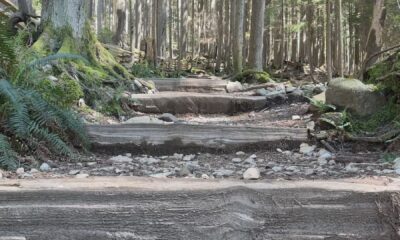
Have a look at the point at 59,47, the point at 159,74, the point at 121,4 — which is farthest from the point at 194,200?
the point at 121,4

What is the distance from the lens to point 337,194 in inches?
75.9

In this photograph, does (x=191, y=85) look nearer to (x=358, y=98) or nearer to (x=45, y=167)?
(x=358, y=98)

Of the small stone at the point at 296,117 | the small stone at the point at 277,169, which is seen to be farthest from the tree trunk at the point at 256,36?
the small stone at the point at 277,169

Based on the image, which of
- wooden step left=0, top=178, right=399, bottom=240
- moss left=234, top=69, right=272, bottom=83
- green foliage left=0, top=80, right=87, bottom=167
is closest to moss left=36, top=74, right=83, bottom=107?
green foliage left=0, top=80, right=87, bottom=167

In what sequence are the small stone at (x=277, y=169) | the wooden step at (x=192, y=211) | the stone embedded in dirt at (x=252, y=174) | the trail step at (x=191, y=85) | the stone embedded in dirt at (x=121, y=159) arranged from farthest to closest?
the trail step at (x=191, y=85)
the stone embedded in dirt at (x=121, y=159)
the small stone at (x=277, y=169)
the stone embedded in dirt at (x=252, y=174)
the wooden step at (x=192, y=211)

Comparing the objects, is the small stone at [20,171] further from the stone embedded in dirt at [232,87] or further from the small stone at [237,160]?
the stone embedded in dirt at [232,87]

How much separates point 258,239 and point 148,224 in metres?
0.43

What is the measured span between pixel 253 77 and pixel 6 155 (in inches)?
359

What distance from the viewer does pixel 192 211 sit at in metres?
1.84

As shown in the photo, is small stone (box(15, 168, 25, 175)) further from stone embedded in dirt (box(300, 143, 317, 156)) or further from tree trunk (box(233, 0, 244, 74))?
tree trunk (box(233, 0, 244, 74))

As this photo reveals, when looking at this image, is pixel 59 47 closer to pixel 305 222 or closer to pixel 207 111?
pixel 207 111

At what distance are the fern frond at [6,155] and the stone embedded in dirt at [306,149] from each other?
85.9 inches

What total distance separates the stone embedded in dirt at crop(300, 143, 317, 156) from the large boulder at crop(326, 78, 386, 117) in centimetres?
96

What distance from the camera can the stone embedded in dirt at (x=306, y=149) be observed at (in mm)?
3785
